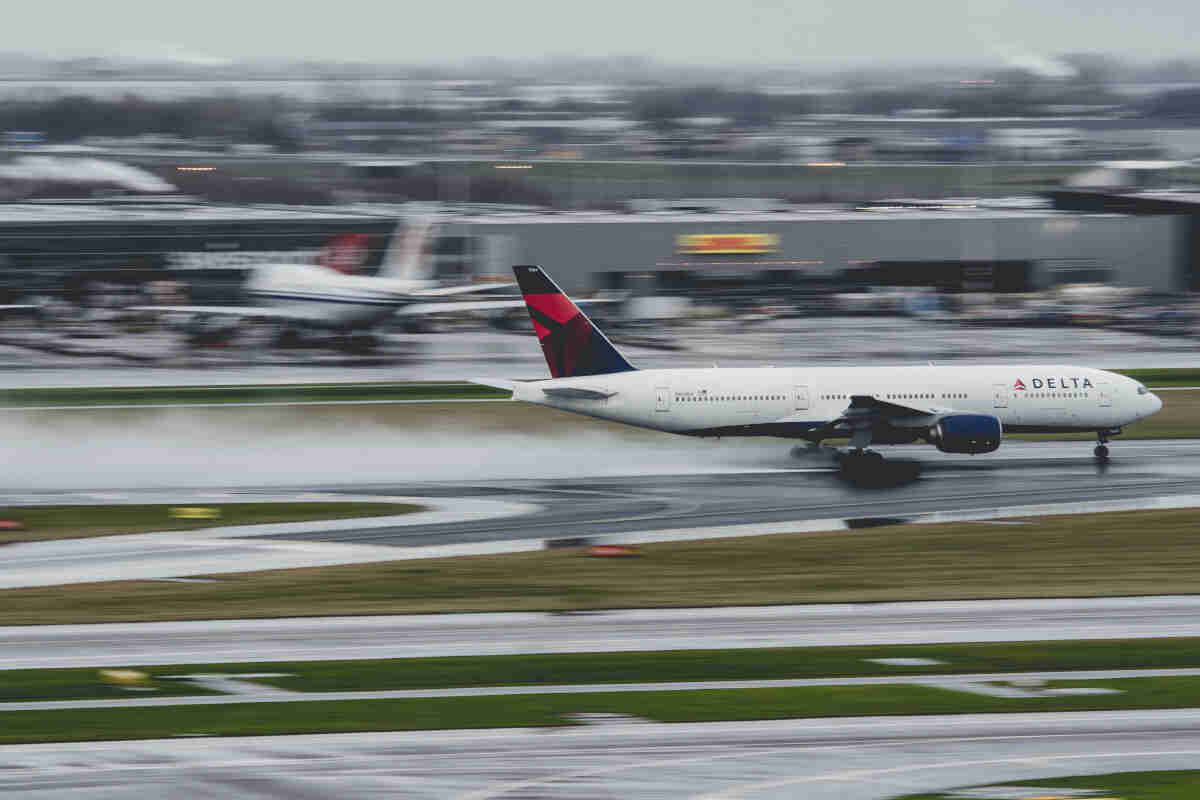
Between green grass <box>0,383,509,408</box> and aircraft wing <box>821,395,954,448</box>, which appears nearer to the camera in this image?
aircraft wing <box>821,395,954,448</box>

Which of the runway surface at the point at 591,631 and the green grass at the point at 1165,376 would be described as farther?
the green grass at the point at 1165,376

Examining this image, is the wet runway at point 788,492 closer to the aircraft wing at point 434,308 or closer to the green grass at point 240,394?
the green grass at point 240,394

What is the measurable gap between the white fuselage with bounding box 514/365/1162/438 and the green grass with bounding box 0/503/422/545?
10.6 metres

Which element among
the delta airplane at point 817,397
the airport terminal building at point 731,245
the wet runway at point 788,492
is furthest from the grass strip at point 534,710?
the airport terminal building at point 731,245

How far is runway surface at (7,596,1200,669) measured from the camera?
30.0 m

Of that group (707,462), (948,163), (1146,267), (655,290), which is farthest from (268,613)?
(948,163)

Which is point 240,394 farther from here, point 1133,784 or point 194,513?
point 1133,784

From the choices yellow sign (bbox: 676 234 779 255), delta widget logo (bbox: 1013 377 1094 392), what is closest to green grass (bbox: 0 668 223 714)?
delta widget logo (bbox: 1013 377 1094 392)

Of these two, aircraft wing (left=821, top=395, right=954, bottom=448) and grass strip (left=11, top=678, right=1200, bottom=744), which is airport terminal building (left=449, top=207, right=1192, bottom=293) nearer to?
aircraft wing (left=821, top=395, right=954, bottom=448)

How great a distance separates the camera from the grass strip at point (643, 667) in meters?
27.6

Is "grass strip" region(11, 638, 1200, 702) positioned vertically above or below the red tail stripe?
below

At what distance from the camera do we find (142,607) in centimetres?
3372

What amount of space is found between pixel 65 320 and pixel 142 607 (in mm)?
75780

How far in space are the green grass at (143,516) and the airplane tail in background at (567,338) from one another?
34.4 ft
